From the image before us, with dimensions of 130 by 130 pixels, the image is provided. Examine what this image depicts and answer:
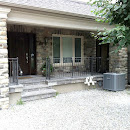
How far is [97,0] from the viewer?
11.8ft

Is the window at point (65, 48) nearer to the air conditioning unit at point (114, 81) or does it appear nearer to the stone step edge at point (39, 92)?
the air conditioning unit at point (114, 81)

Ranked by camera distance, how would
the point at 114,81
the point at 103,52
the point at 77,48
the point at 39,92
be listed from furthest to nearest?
the point at 103,52 → the point at 77,48 → the point at 114,81 → the point at 39,92

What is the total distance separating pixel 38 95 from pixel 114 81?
3046 mm

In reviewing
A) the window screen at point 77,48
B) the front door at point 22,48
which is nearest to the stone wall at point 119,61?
the window screen at point 77,48

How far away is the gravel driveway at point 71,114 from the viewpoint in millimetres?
3143

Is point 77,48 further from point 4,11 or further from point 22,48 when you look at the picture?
point 4,11

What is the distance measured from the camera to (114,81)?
19.6 ft

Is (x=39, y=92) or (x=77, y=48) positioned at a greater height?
(x=77, y=48)

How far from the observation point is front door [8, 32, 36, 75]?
20.8ft

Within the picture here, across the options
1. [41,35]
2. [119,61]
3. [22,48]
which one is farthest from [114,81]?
[22,48]

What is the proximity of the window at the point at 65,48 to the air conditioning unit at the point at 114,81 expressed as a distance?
2.01 meters

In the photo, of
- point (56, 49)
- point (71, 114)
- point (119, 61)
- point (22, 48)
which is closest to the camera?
point (71, 114)

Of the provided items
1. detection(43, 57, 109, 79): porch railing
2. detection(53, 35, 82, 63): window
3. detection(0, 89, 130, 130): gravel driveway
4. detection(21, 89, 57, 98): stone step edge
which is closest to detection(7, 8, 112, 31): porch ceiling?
detection(53, 35, 82, 63): window

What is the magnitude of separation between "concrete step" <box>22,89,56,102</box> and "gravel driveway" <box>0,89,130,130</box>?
156 mm
